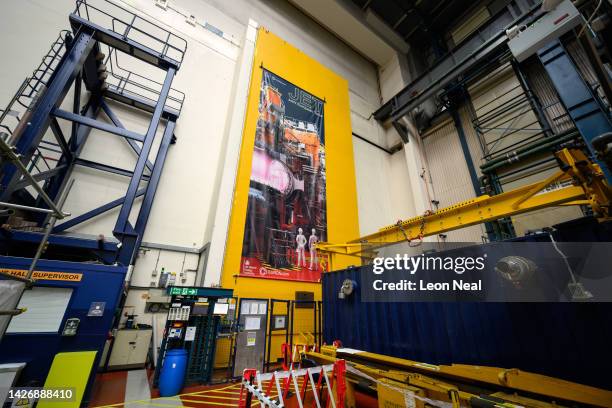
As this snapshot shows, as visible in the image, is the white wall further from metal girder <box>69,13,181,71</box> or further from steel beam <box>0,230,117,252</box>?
metal girder <box>69,13,181,71</box>

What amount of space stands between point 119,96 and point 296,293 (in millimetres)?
7789

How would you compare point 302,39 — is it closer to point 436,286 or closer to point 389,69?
point 389,69

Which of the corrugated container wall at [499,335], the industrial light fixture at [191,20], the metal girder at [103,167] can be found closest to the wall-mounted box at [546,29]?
the corrugated container wall at [499,335]

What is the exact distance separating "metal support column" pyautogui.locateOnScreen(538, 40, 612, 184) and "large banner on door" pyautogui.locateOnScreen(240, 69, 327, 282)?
7.20 metres

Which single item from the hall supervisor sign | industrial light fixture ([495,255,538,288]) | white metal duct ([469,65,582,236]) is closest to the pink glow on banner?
the hall supervisor sign

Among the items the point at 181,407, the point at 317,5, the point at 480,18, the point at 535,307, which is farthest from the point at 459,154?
the point at 181,407

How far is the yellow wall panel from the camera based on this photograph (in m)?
7.09

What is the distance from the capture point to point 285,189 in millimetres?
8719

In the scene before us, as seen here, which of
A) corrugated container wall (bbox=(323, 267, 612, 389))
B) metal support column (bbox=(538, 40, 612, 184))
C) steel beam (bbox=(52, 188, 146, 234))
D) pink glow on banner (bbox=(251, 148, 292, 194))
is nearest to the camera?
corrugated container wall (bbox=(323, 267, 612, 389))

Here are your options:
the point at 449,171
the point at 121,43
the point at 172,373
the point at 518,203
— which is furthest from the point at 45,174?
the point at 449,171

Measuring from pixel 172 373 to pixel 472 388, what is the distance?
470 centimetres

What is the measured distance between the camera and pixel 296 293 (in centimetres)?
755

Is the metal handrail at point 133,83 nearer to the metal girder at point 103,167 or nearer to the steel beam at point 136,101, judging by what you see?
the steel beam at point 136,101

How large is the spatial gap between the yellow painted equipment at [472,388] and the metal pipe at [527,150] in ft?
27.0
